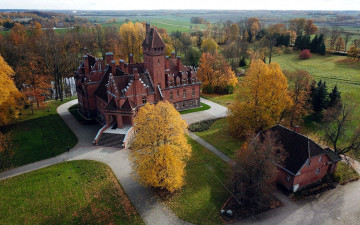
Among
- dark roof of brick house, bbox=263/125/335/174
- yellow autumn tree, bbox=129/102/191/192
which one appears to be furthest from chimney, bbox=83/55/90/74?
dark roof of brick house, bbox=263/125/335/174

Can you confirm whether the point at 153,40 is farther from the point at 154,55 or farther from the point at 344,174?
the point at 344,174

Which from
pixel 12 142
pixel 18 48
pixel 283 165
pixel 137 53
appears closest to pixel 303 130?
pixel 283 165

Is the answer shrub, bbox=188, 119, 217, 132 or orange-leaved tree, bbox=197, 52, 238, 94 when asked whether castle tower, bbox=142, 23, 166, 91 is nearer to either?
shrub, bbox=188, 119, 217, 132

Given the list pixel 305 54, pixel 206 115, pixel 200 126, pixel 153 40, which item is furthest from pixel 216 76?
pixel 305 54

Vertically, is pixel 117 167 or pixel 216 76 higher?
pixel 216 76

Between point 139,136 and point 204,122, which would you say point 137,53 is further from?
point 139,136

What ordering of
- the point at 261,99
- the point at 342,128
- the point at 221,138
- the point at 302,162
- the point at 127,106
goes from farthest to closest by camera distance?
1. the point at 127,106
2. the point at 221,138
3. the point at 261,99
4. the point at 342,128
5. the point at 302,162
